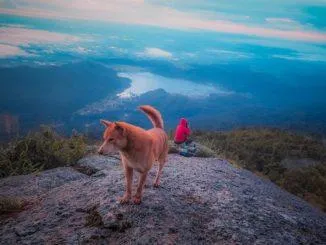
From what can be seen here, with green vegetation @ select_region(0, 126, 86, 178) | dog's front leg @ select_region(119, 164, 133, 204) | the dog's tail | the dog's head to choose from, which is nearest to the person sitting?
green vegetation @ select_region(0, 126, 86, 178)

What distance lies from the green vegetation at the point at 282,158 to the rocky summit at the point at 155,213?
7.00 metres

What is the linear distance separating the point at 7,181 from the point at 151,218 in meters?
4.77

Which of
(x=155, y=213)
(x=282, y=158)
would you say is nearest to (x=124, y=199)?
(x=155, y=213)

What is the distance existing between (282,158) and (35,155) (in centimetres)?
1924

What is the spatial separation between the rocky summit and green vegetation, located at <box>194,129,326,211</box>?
700cm

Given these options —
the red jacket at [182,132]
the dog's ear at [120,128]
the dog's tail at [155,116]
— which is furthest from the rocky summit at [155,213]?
the red jacket at [182,132]

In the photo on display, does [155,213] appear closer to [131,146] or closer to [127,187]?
[127,187]

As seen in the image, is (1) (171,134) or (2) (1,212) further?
(1) (171,134)

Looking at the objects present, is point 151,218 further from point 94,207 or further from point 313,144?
point 313,144

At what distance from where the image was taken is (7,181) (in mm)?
9609

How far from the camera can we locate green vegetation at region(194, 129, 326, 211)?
18.9m

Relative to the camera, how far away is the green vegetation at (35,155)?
36.6ft

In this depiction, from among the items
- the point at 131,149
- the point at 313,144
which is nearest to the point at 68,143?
the point at 131,149

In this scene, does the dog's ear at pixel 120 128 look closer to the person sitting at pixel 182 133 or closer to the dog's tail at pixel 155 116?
the dog's tail at pixel 155 116
